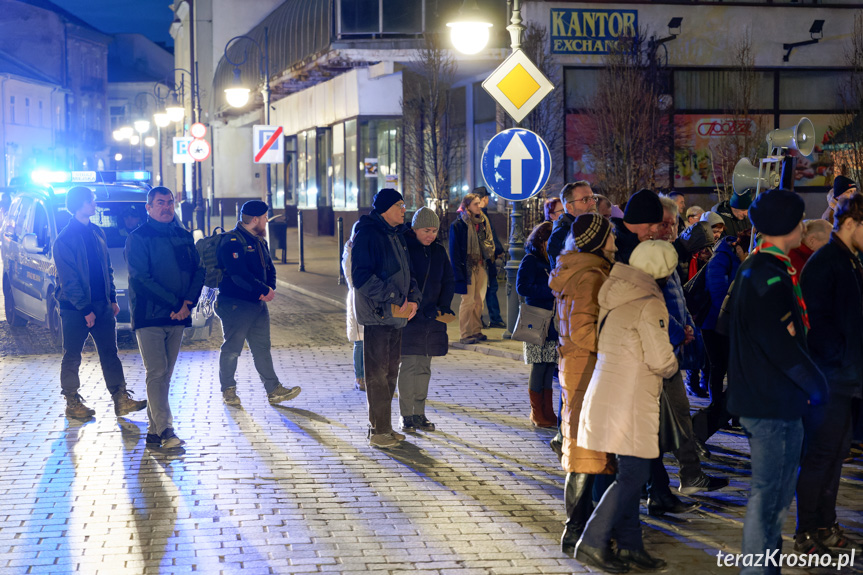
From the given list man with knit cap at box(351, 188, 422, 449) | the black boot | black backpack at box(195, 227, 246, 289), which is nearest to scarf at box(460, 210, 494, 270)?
black backpack at box(195, 227, 246, 289)

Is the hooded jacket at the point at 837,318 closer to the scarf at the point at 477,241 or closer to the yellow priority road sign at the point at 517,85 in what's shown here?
the yellow priority road sign at the point at 517,85

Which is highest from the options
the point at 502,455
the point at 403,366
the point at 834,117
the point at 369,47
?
the point at 369,47

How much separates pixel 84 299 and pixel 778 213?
5.76m

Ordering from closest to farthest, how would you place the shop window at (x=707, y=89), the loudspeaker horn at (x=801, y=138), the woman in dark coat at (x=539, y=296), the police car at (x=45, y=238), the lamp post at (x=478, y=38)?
the woman in dark coat at (x=539, y=296), the loudspeaker horn at (x=801, y=138), the lamp post at (x=478, y=38), the police car at (x=45, y=238), the shop window at (x=707, y=89)

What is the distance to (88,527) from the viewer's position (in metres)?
5.73

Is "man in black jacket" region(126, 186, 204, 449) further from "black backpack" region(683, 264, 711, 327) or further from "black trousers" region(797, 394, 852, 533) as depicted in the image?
"black trousers" region(797, 394, 852, 533)

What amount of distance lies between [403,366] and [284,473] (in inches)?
66.8

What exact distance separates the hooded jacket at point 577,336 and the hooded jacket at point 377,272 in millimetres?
2157

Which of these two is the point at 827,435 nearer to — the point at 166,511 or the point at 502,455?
A: the point at 502,455

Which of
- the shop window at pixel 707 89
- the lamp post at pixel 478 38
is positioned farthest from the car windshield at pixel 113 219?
the shop window at pixel 707 89

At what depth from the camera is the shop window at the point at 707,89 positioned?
2494cm

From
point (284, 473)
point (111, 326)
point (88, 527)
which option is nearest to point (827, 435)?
point (284, 473)

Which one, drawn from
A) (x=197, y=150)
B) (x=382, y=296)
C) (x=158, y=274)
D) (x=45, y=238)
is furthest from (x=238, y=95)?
(x=382, y=296)

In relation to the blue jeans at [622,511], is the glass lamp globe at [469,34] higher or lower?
higher
